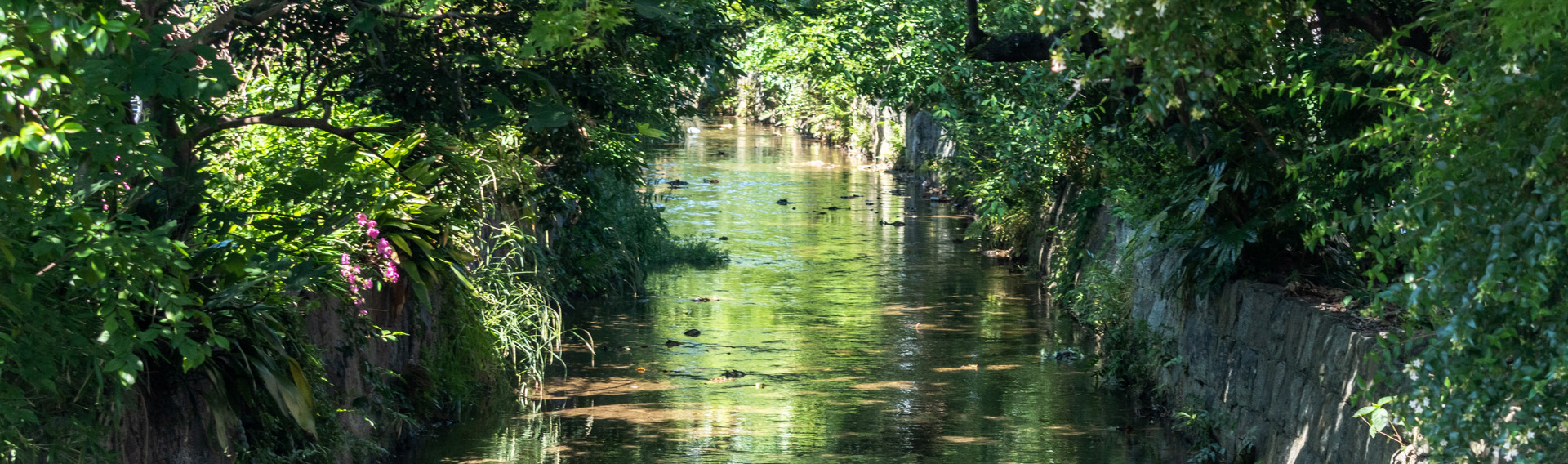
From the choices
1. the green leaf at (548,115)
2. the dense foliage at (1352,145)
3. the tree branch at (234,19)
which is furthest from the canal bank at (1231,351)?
the tree branch at (234,19)

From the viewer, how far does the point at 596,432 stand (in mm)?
9789

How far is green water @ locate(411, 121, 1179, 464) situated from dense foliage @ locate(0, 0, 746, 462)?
916 mm

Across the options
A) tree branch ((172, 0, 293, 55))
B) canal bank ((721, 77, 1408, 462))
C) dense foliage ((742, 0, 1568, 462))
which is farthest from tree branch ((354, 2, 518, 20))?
canal bank ((721, 77, 1408, 462))

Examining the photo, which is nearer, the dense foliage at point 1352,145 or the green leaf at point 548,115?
the dense foliage at point 1352,145

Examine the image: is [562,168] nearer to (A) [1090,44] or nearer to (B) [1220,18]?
(A) [1090,44]

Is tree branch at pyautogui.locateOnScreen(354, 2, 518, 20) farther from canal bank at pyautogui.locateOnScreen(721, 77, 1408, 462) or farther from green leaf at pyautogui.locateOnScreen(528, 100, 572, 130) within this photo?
canal bank at pyautogui.locateOnScreen(721, 77, 1408, 462)

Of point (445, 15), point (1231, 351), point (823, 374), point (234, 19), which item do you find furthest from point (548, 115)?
point (823, 374)

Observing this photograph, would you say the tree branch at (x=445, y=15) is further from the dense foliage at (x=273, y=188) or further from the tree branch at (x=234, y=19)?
the tree branch at (x=234, y=19)

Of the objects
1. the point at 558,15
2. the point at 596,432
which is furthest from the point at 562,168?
the point at 596,432

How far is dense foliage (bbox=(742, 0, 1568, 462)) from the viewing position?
3.78 meters

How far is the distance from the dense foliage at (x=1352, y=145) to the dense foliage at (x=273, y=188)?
2390mm

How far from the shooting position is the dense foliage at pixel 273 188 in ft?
13.8

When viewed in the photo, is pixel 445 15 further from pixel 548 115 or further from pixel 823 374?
pixel 823 374

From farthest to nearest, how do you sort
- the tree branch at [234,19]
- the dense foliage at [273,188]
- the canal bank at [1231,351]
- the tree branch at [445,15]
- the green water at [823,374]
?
the green water at [823,374]
the canal bank at [1231,351]
the tree branch at [445,15]
the tree branch at [234,19]
the dense foliage at [273,188]
